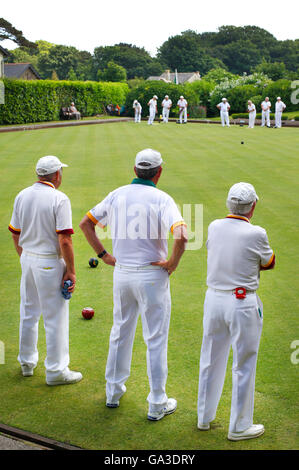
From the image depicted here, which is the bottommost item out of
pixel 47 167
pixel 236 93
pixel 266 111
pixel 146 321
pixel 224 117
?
pixel 146 321

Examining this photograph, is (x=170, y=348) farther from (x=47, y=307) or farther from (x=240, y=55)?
(x=240, y=55)

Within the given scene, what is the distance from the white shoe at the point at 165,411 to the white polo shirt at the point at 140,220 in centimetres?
127

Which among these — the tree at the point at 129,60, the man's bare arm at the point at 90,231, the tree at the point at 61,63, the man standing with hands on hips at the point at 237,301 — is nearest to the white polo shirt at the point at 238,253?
the man standing with hands on hips at the point at 237,301

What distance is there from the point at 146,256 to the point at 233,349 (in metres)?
1.04

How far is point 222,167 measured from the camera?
1888 cm

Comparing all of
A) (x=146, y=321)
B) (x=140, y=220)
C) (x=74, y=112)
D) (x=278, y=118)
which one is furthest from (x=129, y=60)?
(x=146, y=321)

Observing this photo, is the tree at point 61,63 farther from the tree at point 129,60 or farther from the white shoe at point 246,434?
the white shoe at point 246,434

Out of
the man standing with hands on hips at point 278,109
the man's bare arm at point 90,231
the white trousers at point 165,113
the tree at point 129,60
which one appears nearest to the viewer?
the man's bare arm at point 90,231

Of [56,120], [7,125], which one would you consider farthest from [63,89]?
[7,125]

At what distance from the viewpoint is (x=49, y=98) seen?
41312mm

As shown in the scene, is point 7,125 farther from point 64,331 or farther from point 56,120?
point 64,331

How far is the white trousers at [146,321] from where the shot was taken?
4.72 metres

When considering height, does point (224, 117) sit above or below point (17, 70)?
below
